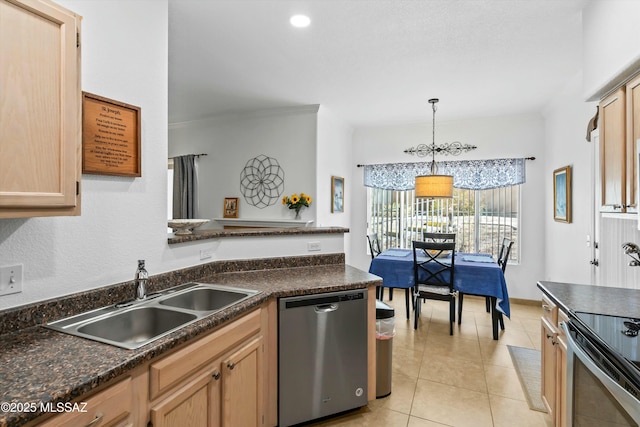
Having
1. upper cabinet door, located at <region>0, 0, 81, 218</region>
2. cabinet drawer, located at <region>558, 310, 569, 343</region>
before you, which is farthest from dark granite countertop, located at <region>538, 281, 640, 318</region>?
upper cabinet door, located at <region>0, 0, 81, 218</region>

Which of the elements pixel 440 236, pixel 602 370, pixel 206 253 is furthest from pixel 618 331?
pixel 440 236

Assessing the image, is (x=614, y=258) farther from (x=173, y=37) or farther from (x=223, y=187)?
(x=223, y=187)

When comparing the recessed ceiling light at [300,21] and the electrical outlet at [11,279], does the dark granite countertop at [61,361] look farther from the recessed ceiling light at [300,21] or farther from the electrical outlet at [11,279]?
the recessed ceiling light at [300,21]

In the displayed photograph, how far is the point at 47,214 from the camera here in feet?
3.79

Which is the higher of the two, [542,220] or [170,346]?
[542,220]

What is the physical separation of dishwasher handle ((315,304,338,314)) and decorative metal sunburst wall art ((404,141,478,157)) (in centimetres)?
368

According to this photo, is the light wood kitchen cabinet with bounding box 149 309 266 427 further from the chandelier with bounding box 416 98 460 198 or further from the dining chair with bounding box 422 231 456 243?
the dining chair with bounding box 422 231 456 243

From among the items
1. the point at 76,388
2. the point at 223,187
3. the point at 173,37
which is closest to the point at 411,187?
the point at 223,187

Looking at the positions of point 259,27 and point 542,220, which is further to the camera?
point 542,220

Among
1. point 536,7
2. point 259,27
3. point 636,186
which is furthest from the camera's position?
point 259,27

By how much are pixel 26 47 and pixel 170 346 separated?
1.11 metres

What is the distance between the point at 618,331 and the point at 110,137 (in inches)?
96.0

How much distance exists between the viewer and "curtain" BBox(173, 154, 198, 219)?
4.95 m

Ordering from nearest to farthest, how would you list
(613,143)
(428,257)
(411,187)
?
(613,143) → (428,257) → (411,187)
